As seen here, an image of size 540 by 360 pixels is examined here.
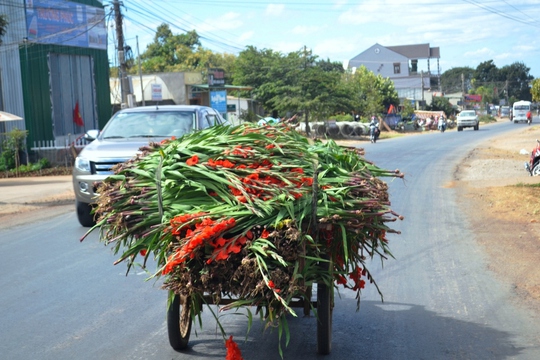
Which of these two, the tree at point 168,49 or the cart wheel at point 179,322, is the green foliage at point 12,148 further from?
the tree at point 168,49

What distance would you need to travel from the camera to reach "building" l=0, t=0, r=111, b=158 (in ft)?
86.2

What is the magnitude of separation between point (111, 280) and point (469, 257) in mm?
4349

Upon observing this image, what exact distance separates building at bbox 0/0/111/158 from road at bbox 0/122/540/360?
60.1ft

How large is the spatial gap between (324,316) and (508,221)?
23.6 ft

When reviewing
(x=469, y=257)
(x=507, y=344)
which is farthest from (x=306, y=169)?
(x=469, y=257)

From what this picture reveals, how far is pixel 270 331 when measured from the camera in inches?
203

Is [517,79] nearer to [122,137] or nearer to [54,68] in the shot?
[54,68]

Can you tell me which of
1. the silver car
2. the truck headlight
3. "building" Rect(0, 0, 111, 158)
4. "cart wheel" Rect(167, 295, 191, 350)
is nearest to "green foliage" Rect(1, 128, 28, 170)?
"building" Rect(0, 0, 111, 158)

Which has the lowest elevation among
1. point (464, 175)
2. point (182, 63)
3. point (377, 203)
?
point (464, 175)

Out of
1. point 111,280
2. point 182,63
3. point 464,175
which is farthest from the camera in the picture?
point 182,63

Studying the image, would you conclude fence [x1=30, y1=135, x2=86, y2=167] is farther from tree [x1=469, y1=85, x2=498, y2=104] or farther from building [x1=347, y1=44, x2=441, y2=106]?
tree [x1=469, y1=85, x2=498, y2=104]

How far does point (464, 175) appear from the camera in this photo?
63.1 ft

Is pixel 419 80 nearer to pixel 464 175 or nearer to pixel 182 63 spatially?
pixel 182 63

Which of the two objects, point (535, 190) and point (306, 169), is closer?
point (306, 169)
